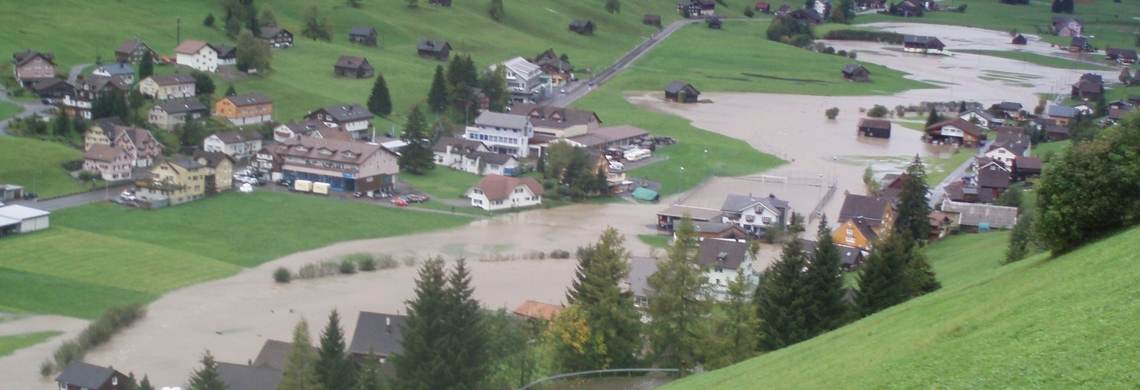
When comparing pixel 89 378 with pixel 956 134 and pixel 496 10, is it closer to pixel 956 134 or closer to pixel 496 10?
pixel 956 134

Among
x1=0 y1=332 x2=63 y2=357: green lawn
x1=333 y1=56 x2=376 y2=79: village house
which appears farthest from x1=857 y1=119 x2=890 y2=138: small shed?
x1=0 y1=332 x2=63 y2=357: green lawn

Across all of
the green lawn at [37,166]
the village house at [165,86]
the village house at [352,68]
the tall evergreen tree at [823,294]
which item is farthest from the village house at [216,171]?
the tall evergreen tree at [823,294]

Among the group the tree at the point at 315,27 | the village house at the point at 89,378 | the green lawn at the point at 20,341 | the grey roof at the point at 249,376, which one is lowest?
the green lawn at the point at 20,341

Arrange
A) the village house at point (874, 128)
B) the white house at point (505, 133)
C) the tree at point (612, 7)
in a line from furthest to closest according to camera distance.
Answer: the tree at point (612, 7) → the village house at point (874, 128) → the white house at point (505, 133)

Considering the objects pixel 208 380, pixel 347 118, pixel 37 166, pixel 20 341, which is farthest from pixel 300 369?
pixel 347 118

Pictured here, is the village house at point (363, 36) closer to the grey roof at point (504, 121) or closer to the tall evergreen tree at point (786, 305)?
the grey roof at point (504, 121)

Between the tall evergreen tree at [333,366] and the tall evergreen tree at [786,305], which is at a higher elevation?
the tall evergreen tree at [786,305]

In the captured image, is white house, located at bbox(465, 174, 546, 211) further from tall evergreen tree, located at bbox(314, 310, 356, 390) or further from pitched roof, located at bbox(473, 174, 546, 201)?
tall evergreen tree, located at bbox(314, 310, 356, 390)
